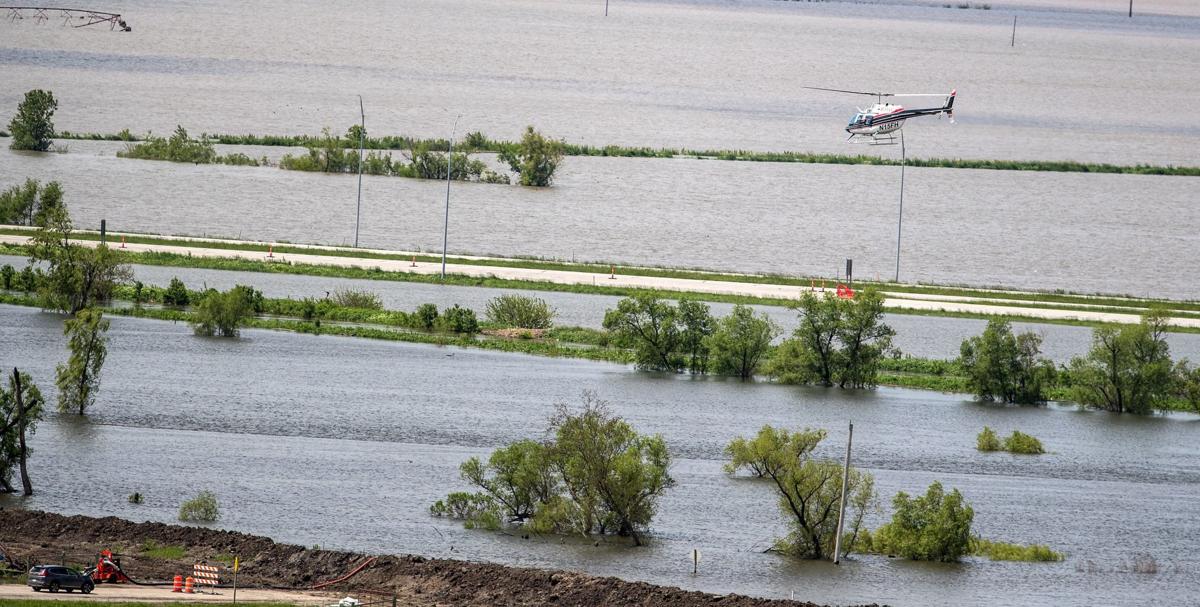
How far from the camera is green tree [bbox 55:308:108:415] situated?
1914 inches

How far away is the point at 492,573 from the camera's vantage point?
115 ft

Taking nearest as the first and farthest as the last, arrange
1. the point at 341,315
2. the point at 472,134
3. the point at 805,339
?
the point at 805,339 < the point at 341,315 < the point at 472,134

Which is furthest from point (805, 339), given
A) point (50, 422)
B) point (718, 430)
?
point (50, 422)

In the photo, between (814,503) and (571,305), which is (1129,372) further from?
(814,503)

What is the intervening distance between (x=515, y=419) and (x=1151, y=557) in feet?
65.4

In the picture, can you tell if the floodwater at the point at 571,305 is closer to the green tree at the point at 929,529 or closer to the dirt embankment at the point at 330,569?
the green tree at the point at 929,529

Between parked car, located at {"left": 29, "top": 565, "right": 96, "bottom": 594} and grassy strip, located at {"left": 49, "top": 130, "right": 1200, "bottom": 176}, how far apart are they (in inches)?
4088

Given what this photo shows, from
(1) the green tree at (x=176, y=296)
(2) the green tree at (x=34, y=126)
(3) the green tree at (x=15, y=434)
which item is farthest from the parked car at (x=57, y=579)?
(2) the green tree at (x=34, y=126)

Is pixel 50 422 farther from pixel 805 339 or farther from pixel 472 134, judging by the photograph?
pixel 472 134

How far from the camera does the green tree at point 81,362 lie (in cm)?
4862

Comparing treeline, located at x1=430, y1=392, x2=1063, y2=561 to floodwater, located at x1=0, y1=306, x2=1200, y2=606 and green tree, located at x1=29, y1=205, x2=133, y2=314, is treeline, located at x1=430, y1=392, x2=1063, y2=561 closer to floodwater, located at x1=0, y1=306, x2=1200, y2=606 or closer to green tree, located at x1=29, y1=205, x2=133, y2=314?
floodwater, located at x1=0, y1=306, x2=1200, y2=606

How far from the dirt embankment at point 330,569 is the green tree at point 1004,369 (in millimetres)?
28199

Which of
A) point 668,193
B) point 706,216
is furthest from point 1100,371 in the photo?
point 668,193

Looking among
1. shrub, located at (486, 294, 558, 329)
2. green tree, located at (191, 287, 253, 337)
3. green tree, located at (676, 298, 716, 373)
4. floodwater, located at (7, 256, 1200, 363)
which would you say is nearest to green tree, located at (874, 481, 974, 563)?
green tree, located at (676, 298, 716, 373)
